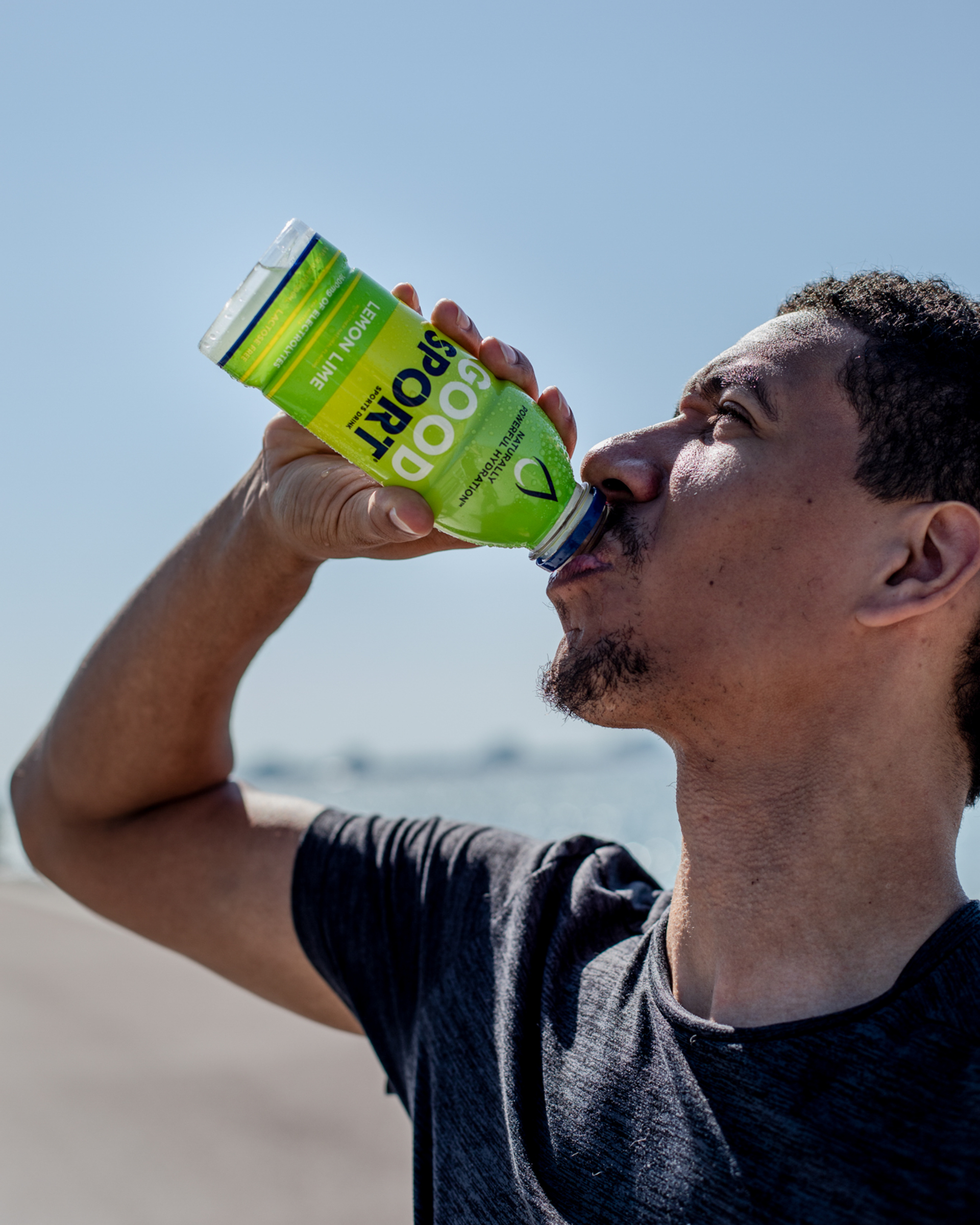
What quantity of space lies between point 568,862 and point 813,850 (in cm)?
53

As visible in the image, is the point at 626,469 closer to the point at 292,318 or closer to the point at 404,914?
the point at 292,318

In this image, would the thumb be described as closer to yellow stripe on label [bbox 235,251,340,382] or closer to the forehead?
yellow stripe on label [bbox 235,251,340,382]

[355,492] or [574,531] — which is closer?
[574,531]

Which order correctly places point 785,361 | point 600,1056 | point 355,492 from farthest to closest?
point 355,492
point 785,361
point 600,1056

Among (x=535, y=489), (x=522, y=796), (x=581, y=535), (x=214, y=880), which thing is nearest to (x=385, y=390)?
(x=535, y=489)

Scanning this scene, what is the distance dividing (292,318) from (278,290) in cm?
5

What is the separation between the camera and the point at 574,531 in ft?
5.72

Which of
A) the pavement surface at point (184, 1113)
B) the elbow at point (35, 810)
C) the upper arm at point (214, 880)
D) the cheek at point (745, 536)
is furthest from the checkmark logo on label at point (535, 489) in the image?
the pavement surface at point (184, 1113)

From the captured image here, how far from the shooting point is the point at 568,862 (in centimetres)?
190

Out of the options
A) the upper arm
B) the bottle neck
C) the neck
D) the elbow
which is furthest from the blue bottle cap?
the elbow

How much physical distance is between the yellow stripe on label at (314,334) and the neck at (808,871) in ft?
2.97

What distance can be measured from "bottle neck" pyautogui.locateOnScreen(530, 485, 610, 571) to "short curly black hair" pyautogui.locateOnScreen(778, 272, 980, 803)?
1.44ft

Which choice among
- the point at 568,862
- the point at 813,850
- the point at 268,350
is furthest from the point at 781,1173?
the point at 268,350

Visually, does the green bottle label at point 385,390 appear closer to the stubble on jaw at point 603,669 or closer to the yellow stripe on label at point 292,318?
the yellow stripe on label at point 292,318
